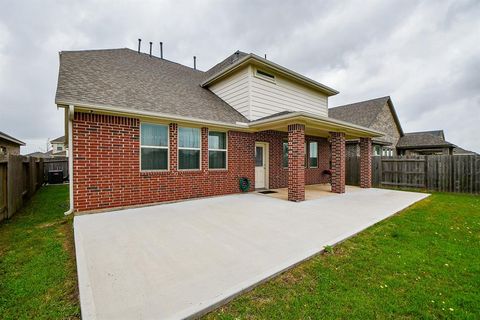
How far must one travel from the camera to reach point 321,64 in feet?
59.4

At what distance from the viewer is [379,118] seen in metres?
19.4

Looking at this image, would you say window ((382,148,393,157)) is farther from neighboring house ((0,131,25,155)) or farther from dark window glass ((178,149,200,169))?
neighboring house ((0,131,25,155))

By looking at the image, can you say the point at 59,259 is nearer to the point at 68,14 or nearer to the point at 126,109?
the point at 126,109

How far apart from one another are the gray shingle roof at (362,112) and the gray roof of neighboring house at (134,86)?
588 inches

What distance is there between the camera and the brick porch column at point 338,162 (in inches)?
350

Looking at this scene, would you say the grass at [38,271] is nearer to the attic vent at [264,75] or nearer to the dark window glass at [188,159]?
the dark window glass at [188,159]

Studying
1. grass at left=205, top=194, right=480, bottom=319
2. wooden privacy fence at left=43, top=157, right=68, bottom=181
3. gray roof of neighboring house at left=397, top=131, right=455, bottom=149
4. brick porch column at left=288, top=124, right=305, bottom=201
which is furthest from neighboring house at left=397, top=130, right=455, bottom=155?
wooden privacy fence at left=43, top=157, right=68, bottom=181

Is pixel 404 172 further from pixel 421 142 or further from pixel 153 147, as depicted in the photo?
pixel 421 142

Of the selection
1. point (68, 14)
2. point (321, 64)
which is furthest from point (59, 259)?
point (321, 64)

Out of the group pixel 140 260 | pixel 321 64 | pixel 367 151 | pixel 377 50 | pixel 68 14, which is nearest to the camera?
pixel 140 260

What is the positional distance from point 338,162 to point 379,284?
708 cm

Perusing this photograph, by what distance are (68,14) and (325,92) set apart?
1254 cm

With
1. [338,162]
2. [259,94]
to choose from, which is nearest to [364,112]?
[338,162]

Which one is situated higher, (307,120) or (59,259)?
(307,120)
